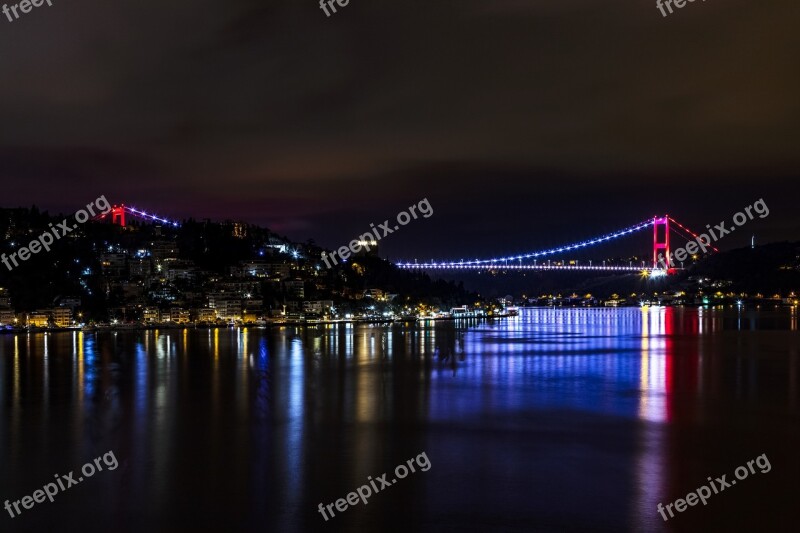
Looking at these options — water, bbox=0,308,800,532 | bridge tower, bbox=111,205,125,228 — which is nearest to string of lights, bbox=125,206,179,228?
bridge tower, bbox=111,205,125,228

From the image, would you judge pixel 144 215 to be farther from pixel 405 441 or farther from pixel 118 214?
pixel 405 441

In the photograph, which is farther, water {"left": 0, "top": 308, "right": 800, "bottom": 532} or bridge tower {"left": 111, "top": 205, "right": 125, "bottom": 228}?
bridge tower {"left": 111, "top": 205, "right": 125, "bottom": 228}

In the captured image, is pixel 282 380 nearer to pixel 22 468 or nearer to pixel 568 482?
pixel 22 468

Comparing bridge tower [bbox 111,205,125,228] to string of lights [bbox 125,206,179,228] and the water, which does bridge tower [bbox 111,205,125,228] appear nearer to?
string of lights [bbox 125,206,179,228]

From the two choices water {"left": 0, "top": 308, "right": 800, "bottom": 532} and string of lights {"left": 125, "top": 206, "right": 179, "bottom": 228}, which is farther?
string of lights {"left": 125, "top": 206, "right": 179, "bottom": 228}

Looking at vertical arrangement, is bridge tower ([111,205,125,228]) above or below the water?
above

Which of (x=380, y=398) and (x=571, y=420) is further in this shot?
(x=380, y=398)

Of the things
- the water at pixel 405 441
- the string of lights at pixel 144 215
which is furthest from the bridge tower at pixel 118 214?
the water at pixel 405 441

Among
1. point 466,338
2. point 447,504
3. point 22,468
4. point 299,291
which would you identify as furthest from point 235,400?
point 299,291

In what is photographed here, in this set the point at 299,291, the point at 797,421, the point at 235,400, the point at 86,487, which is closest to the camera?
the point at 86,487
